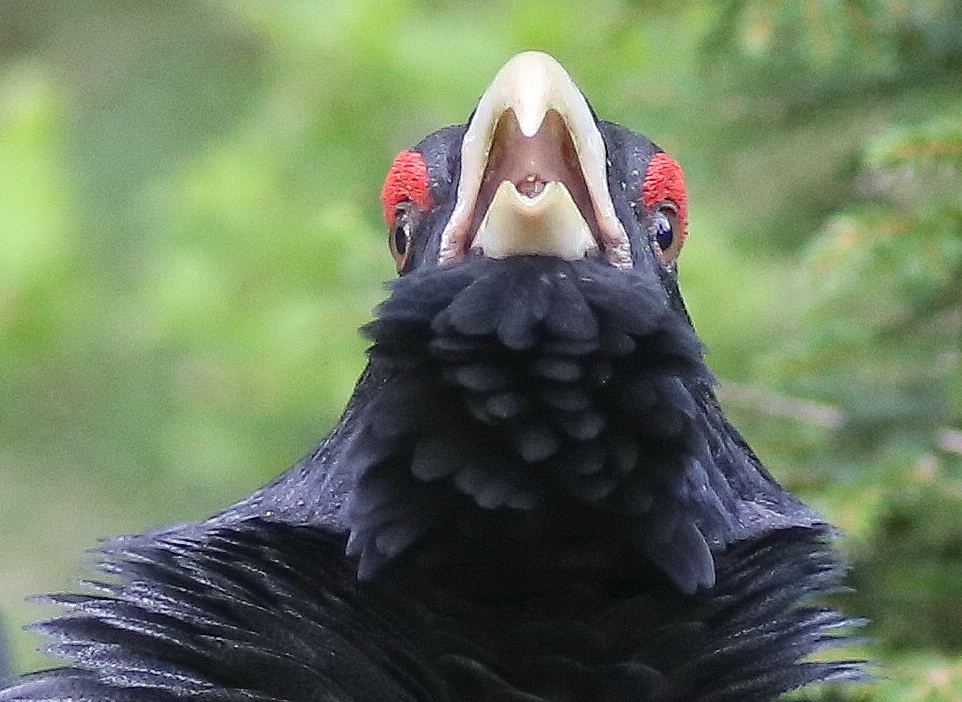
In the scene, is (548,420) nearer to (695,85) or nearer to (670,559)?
(670,559)

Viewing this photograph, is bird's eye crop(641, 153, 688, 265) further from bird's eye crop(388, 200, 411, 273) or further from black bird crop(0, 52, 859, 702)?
bird's eye crop(388, 200, 411, 273)

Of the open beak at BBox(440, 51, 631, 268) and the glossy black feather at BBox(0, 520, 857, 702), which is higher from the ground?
the open beak at BBox(440, 51, 631, 268)

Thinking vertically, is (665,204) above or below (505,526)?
above

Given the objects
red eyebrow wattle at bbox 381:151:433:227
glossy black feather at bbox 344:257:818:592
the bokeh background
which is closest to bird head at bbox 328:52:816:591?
glossy black feather at bbox 344:257:818:592

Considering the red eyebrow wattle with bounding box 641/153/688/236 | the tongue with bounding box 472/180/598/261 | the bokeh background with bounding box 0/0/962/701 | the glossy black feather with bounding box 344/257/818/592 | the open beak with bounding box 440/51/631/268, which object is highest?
the bokeh background with bounding box 0/0/962/701

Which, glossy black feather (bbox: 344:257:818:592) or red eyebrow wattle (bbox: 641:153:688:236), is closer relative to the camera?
glossy black feather (bbox: 344:257:818:592)

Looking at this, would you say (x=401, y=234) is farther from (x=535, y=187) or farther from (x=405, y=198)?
(x=535, y=187)

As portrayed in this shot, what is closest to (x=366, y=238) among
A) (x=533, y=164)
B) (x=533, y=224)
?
(x=533, y=164)

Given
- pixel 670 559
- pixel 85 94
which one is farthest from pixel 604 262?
pixel 85 94

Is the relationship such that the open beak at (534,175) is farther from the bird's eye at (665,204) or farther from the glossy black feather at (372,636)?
the glossy black feather at (372,636)
